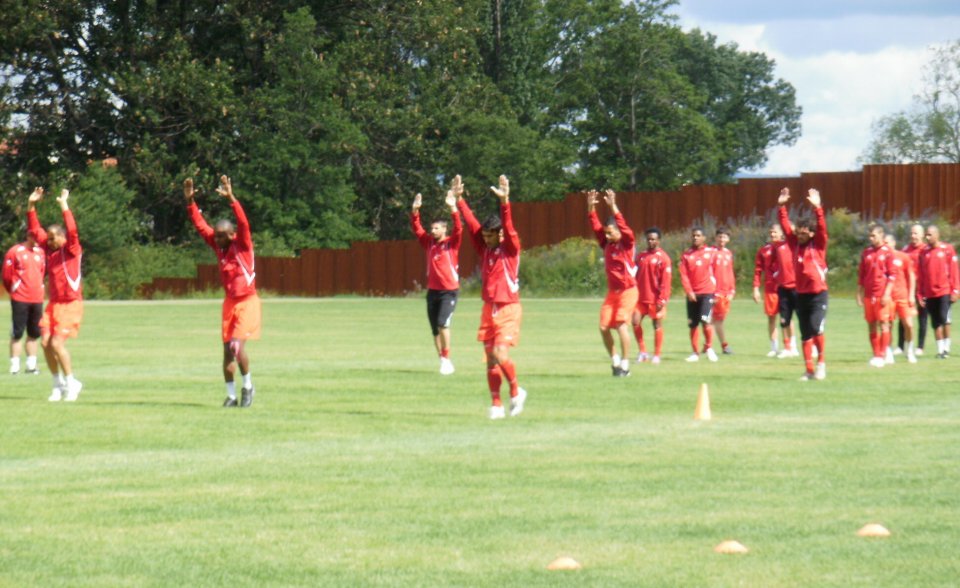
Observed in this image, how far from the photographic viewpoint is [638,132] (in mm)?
90562

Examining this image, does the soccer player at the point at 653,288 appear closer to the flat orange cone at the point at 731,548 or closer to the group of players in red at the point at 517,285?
the group of players in red at the point at 517,285

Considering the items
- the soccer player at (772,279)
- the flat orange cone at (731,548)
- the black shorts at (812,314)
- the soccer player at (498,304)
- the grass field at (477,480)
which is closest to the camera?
the grass field at (477,480)

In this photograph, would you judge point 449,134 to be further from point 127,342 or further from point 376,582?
point 376,582

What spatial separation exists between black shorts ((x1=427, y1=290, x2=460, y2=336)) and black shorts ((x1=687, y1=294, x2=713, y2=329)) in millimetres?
4820

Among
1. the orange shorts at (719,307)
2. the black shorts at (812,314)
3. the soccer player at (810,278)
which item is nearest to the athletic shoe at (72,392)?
the soccer player at (810,278)

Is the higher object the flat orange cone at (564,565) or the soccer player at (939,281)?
the soccer player at (939,281)

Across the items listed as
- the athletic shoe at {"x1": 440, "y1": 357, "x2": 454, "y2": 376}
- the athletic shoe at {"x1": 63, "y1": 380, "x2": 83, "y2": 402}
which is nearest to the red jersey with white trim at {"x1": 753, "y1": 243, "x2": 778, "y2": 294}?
the athletic shoe at {"x1": 440, "y1": 357, "x2": 454, "y2": 376}

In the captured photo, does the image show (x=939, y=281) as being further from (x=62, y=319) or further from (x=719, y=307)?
(x=62, y=319)

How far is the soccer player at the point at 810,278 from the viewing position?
67.5ft

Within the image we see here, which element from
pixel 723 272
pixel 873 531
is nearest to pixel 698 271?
pixel 723 272

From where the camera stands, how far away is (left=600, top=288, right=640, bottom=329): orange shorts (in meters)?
22.1

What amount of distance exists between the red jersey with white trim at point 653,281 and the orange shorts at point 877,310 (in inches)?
118

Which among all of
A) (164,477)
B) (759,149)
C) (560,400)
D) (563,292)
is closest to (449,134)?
(563,292)

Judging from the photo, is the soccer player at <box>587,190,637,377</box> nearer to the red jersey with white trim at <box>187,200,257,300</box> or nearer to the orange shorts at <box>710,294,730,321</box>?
the orange shorts at <box>710,294,730,321</box>
